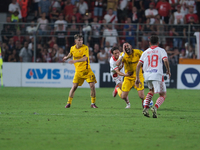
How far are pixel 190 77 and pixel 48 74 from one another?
7121 mm

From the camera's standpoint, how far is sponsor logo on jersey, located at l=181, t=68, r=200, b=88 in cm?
1817

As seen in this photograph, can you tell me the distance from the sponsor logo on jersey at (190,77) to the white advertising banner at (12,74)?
8.30m

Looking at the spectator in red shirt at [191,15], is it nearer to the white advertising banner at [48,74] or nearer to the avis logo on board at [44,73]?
the white advertising banner at [48,74]

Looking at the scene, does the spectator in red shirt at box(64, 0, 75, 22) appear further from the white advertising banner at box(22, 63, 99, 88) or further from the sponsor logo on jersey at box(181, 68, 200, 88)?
the sponsor logo on jersey at box(181, 68, 200, 88)

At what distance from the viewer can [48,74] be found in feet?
61.5

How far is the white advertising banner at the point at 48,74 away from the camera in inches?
736

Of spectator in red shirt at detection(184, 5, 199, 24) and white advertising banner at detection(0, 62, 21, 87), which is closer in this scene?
white advertising banner at detection(0, 62, 21, 87)

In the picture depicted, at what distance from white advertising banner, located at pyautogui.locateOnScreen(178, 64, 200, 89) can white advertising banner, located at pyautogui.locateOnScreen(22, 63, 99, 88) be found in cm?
416

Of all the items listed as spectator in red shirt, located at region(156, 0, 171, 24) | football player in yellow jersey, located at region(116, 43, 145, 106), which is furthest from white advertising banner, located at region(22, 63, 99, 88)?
football player in yellow jersey, located at region(116, 43, 145, 106)

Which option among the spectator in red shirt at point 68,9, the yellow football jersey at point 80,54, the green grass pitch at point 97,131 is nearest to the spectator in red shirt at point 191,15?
the spectator in red shirt at point 68,9

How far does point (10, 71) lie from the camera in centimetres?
1881

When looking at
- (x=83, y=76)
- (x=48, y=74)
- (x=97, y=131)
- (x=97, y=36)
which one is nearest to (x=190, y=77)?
(x=97, y=36)

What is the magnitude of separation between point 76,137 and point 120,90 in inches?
208

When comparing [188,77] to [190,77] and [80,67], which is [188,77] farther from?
[80,67]
